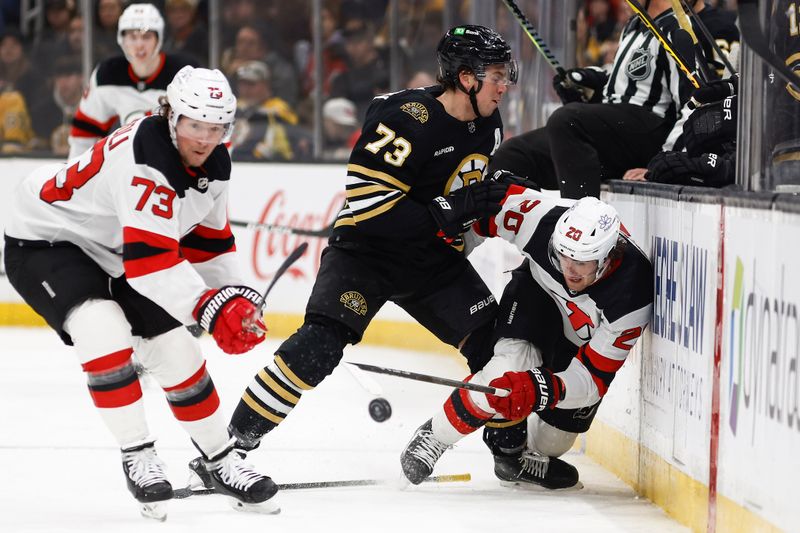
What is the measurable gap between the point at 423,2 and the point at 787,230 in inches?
199

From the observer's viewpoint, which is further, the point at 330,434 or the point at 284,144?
the point at 284,144

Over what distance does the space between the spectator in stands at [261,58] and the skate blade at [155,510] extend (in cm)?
453

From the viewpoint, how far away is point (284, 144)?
7.05 m

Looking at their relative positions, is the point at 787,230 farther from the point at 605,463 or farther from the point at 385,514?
the point at 605,463

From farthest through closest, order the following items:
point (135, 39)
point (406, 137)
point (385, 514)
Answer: point (135, 39)
point (406, 137)
point (385, 514)

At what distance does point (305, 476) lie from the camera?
359 cm

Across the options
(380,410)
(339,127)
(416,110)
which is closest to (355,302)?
(416,110)

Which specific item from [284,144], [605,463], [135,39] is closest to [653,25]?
[605,463]

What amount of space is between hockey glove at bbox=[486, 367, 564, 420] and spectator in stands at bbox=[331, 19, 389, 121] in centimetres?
423

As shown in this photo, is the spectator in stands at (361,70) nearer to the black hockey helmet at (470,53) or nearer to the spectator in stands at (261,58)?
the spectator in stands at (261,58)

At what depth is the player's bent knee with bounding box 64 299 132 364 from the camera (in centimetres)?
288

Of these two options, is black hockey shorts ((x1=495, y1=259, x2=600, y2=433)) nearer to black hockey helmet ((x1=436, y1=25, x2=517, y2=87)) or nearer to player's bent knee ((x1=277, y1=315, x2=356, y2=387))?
player's bent knee ((x1=277, y1=315, x2=356, y2=387))

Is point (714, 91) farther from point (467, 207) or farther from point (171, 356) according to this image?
point (171, 356)

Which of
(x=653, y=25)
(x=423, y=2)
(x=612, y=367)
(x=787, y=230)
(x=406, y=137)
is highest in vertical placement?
(x=423, y=2)
